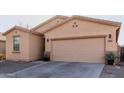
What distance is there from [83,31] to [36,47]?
5.00 metres

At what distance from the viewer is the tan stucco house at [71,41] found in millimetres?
11906

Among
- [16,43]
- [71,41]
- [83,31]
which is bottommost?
[16,43]

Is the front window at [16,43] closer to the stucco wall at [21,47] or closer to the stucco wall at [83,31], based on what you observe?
the stucco wall at [21,47]

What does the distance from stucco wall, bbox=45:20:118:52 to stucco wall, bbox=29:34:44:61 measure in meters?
1.24

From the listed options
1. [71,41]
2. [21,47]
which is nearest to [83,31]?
[71,41]

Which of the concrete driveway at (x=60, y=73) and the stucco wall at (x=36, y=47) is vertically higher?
the stucco wall at (x=36, y=47)

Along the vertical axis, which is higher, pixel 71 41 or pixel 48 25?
pixel 48 25

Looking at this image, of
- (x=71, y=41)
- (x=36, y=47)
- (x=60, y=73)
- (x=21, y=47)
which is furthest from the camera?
(x=36, y=47)

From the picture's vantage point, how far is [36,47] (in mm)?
14930

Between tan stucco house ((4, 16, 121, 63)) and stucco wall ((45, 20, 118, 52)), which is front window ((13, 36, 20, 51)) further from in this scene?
stucco wall ((45, 20, 118, 52))

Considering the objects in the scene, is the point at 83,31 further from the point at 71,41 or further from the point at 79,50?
the point at 79,50

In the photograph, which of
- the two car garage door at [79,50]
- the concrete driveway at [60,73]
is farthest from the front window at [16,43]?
the concrete driveway at [60,73]
